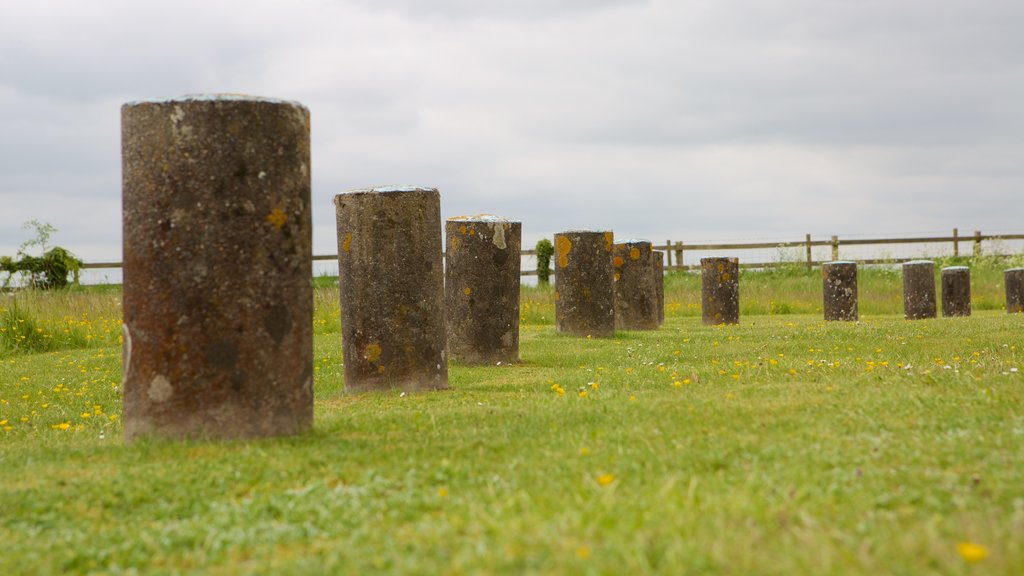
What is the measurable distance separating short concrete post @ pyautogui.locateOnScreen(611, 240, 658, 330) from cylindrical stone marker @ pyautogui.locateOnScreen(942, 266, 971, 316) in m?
8.10

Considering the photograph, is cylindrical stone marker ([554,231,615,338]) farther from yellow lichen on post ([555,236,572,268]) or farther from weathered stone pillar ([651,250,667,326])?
weathered stone pillar ([651,250,667,326])

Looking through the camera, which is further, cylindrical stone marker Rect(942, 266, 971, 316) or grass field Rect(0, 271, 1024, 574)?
cylindrical stone marker Rect(942, 266, 971, 316)

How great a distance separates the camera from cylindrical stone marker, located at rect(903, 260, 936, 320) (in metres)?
23.2

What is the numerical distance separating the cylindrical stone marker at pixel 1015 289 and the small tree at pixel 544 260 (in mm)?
15293

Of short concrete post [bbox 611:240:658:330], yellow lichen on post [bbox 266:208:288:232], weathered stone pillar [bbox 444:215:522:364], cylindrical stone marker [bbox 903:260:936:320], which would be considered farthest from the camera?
cylindrical stone marker [bbox 903:260:936:320]

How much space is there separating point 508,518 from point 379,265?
244 inches

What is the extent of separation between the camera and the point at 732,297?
22750 millimetres

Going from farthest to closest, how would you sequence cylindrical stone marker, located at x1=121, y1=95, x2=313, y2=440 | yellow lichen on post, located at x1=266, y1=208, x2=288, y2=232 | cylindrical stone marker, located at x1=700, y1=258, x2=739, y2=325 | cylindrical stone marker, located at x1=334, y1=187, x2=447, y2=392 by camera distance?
cylindrical stone marker, located at x1=700, y1=258, x2=739, y2=325, cylindrical stone marker, located at x1=334, y1=187, x2=447, y2=392, yellow lichen on post, located at x1=266, y1=208, x2=288, y2=232, cylindrical stone marker, located at x1=121, y1=95, x2=313, y2=440

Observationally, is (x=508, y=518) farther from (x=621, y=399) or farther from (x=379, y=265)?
(x=379, y=265)

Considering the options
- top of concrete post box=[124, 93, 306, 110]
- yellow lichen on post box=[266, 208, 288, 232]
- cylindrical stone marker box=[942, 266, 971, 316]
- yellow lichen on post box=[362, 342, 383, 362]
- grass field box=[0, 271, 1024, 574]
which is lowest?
grass field box=[0, 271, 1024, 574]

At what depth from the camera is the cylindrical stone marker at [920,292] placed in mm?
23203

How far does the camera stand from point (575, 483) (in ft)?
16.5

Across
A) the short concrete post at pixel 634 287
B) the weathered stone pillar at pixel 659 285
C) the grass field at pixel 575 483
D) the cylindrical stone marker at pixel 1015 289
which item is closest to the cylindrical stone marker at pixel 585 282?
the short concrete post at pixel 634 287

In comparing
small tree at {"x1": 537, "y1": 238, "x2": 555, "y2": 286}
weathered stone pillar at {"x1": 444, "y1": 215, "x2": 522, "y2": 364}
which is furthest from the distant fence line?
weathered stone pillar at {"x1": 444, "y1": 215, "x2": 522, "y2": 364}
